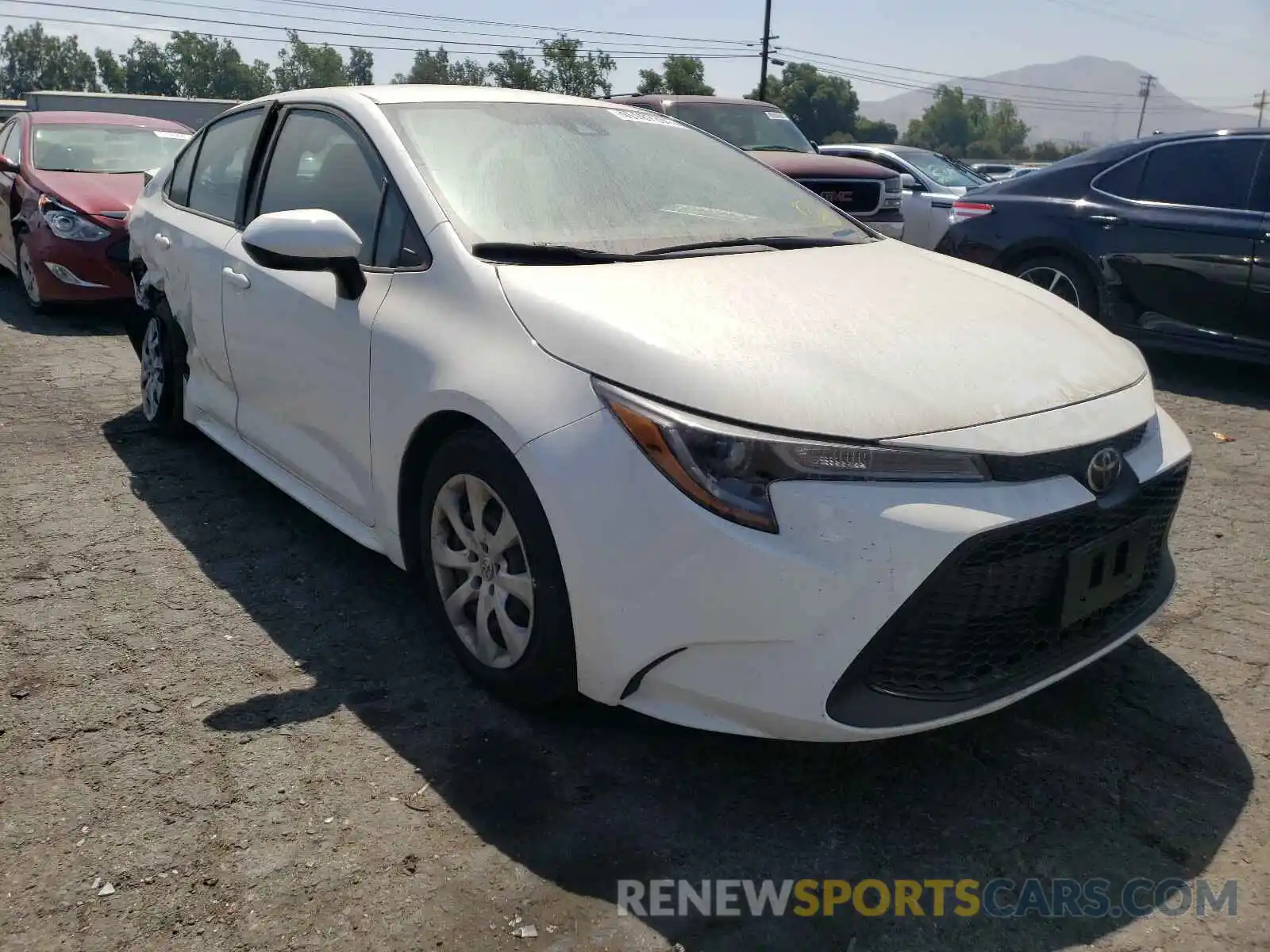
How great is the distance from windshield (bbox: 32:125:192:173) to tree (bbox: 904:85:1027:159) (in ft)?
465

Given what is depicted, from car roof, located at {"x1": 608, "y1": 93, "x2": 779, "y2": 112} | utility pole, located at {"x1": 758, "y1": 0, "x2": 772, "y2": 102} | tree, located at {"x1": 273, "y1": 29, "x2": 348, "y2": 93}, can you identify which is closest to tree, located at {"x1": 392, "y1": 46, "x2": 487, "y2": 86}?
tree, located at {"x1": 273, "y1": 29, "x2": 348, "y2": 93}

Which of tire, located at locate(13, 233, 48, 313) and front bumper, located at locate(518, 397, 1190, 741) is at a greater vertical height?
front bumper, located at locate(518, 397, 1190, 741)

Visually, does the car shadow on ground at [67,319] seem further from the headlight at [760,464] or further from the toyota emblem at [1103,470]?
the toyota emblem at [1103,470]

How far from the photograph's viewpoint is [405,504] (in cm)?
296

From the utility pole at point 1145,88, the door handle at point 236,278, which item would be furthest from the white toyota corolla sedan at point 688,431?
the utility pole at point 1145,88

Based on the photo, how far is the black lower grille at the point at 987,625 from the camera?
7.09ft

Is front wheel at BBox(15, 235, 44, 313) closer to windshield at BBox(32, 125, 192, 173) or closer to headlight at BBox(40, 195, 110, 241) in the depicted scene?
headlight at BBox(40, 195, 110, 241)

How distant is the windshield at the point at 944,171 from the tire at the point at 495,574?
11566 mm

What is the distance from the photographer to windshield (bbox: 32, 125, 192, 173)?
27.2 feet

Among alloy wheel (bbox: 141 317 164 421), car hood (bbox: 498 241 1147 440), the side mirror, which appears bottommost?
alloy wheel (bbox: 141 317 164 421)

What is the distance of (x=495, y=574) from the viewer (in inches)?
105

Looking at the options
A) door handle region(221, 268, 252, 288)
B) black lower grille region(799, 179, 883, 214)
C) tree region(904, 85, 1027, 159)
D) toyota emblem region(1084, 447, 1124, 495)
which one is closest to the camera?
toyota emblem region(1084, 447, 1124, 495)

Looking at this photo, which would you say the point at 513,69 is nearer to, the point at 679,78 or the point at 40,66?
the point at 679,78

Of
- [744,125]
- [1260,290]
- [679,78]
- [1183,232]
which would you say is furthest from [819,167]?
[679,78]
